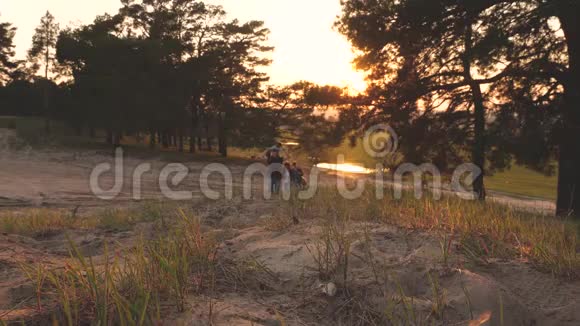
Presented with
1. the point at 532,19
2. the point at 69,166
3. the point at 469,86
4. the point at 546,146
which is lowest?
the point at 69,166

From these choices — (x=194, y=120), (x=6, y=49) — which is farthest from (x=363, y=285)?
(x=6, y=49)

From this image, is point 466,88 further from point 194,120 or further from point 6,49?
point 6,49

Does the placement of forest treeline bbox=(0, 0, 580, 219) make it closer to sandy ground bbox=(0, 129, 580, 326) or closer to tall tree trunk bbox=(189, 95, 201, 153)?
sandy ground bbox=(0, 129, 580, 326)

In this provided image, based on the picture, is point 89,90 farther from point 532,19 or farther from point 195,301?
point 195,301

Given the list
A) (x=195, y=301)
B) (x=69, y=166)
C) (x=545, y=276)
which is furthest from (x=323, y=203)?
(x=69, y=166)

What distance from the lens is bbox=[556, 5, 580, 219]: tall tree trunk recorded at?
457 inches

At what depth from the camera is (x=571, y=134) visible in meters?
11.5

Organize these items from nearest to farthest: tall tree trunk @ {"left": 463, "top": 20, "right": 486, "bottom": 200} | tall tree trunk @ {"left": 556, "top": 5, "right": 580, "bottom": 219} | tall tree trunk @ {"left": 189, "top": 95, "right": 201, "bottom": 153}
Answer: tall tree trunk @ {"left": 556, "top": 5, "right": 580, "bottom": 219}, tall tree trunk @ {"left": 463, "top": 20, "right": 486, "bottom": 200}, tall tree trunk @ {"left": 189, "top": 95, "right": 201, "bottom": 153}

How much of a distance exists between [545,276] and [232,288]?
7.22ft

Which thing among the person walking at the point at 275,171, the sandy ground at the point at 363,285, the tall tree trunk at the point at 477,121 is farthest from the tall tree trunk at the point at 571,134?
the sandy ground at the point at 363,285

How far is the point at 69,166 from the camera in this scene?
25359 millimetres

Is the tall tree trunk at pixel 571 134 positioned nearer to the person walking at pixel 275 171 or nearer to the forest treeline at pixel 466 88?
the forest treeline at pixel 466 88

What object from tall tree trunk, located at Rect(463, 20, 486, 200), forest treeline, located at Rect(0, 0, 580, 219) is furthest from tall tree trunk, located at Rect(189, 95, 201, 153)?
tall tree trunk, located at Rect(463, 20, 486, 200)

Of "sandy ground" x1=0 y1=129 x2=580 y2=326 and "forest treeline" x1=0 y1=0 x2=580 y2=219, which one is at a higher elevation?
"forest treeline" x1=0 y1=0 x2=580 y2=219
